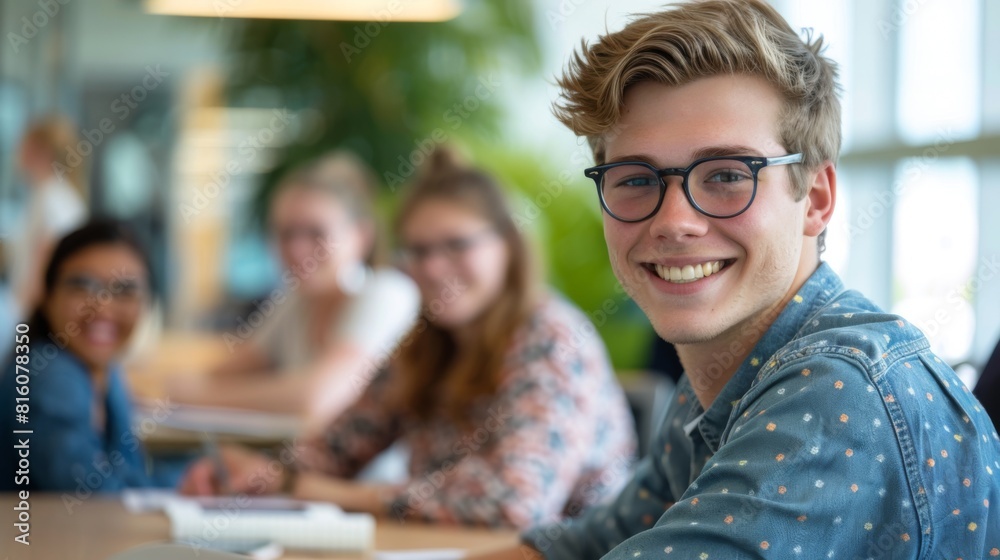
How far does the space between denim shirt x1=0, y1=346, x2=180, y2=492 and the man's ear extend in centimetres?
152

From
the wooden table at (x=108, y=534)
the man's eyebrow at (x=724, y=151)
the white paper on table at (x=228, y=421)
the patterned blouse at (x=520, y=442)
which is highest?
the man's eyebrow at (x=724, y=151)

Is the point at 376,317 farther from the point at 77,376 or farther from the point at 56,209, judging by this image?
the point at 56,209

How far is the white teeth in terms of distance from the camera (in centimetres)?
108

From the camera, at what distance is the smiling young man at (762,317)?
88 cm

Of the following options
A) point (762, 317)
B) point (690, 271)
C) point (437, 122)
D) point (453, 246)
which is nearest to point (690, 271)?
point (690, 271)

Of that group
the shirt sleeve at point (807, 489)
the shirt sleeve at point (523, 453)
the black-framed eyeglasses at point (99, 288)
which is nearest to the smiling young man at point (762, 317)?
the shirt sleeve at point (807, 489)

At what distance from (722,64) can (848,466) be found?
0.42m

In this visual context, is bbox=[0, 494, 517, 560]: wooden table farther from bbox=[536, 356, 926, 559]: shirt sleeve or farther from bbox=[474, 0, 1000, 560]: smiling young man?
bbox=[536, 356, 926, 559]: shirt sleeve

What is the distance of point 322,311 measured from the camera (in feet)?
11.3

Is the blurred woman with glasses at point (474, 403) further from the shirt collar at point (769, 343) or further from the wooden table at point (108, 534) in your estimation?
the shirt collar at point (769, 343)

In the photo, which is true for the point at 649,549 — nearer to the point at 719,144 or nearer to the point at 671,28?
the point at 719,144

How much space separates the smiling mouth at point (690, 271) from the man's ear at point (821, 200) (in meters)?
0.12

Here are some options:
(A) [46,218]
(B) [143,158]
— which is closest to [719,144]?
(A) [46,218]

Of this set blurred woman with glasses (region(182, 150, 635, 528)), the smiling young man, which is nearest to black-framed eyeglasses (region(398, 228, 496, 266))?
blurred woman with glasses (region(182, 150, 635, 528))
